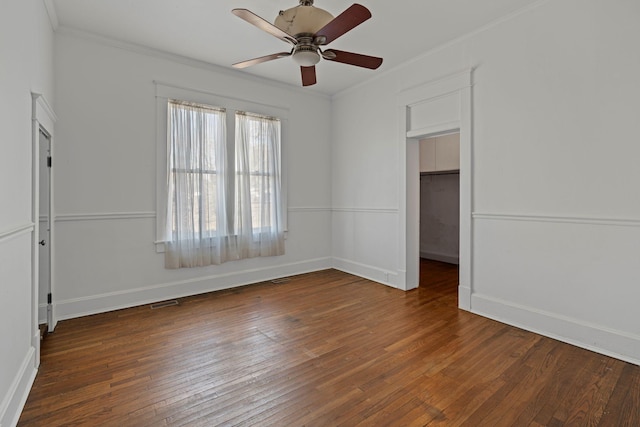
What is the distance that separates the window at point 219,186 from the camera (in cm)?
395

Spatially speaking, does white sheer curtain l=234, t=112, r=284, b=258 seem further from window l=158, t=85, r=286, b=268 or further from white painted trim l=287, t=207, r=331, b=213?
white painted trim l=287, t=207, r=331, b=213

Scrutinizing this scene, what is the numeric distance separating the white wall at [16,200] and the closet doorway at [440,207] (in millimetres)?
4667

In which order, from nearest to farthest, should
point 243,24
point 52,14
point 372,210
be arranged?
point 52,14 < point 243,24 < point 372,210

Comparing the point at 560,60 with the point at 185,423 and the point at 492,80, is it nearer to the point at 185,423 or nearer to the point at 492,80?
the point at 492,80

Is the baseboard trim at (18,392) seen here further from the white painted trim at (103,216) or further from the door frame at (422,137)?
the door frame at (422,137)

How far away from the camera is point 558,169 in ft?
9.37

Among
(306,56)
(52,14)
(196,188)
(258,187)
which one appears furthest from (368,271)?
(52,14)

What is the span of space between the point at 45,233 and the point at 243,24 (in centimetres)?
289

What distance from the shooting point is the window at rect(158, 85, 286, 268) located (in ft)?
13.0

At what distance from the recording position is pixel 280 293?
13.9ft

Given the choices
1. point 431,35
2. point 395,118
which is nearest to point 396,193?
point 395,118

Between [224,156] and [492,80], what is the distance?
3.37 m

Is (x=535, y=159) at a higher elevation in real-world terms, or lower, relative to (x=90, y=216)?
higher

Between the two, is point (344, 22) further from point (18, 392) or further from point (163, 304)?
point (163, 304)
